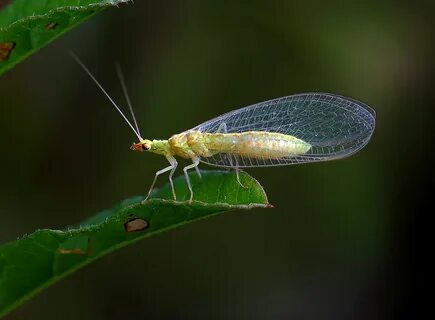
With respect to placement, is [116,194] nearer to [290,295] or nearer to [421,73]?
[290,295]

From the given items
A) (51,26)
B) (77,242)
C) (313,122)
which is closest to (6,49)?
(51,26)

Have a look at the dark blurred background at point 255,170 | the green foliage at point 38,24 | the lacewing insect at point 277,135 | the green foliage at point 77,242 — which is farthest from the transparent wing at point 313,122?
the dark blurred background at point 255,170

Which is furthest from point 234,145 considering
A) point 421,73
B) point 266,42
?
point 421,73

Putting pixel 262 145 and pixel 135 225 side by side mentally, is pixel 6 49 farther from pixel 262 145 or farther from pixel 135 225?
pixel 262 145

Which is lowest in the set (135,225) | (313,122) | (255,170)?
(255,170)

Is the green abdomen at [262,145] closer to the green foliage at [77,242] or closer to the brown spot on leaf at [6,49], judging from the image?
the green foliage at [77,242]

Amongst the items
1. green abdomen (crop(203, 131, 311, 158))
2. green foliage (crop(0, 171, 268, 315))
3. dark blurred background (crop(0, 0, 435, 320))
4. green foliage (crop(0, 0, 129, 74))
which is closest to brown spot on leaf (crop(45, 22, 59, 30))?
green foliage (crop(0, 0, 129, 74))
